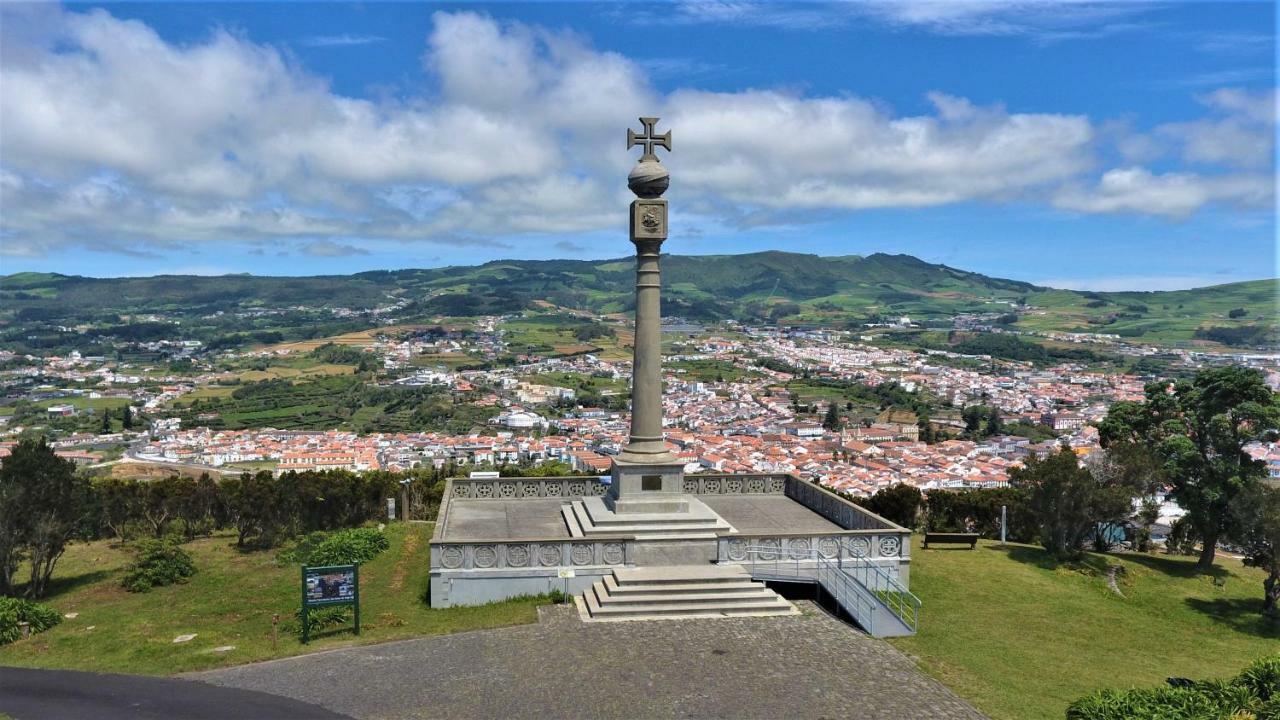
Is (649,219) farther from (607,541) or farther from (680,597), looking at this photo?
(680,597)

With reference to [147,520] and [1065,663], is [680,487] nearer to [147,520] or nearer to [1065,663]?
[1065,663]

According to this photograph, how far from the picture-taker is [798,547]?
57.7 ft

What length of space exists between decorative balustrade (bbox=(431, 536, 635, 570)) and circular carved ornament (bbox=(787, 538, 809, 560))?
3.11m

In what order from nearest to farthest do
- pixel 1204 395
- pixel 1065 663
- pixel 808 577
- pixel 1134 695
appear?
1. pixel 1134 695
2. pixel 1065 663
3. pixel 808 577
4. pixel 1204 395

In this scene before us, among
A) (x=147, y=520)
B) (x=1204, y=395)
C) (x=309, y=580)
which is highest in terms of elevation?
(x=1204, y=395)

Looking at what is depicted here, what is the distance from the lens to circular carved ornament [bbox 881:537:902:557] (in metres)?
17.7

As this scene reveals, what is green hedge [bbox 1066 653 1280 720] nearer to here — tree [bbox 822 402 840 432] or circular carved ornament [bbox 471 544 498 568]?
circular carved ornament [bbox 471 544 498 568]

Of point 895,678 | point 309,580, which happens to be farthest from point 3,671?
point 895,678

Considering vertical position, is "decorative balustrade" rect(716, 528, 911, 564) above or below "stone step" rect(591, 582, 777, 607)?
above

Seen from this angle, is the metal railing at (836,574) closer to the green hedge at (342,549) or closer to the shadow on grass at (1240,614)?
the shadow on grass at (1240,614)

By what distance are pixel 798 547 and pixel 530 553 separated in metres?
5.22

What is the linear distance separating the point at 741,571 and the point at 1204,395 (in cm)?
1305

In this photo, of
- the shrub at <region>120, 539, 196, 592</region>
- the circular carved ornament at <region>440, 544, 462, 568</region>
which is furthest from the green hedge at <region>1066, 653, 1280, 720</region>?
the shrub at <region>120, 539, 196, 592</region>

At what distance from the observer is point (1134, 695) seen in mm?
9812
